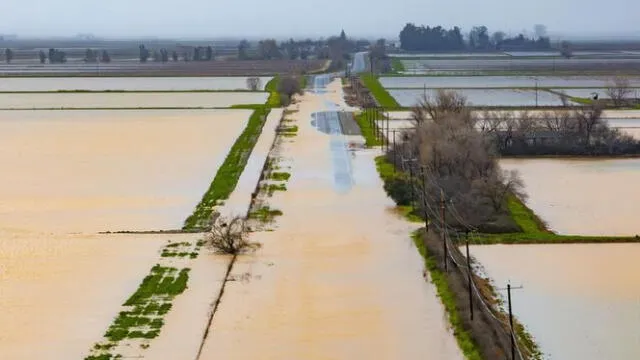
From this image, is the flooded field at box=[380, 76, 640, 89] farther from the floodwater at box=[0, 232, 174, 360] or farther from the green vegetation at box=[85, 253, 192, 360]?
the green vegetation at box=[85, 253, 192, 360]

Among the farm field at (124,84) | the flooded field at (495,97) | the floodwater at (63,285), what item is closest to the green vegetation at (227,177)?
the floodwater at (63,285)

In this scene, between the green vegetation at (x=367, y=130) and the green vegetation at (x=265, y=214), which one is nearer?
the green vegetation at (x=265, y=214)

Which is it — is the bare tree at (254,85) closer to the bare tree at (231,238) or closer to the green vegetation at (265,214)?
the green vegetation at (265,214)

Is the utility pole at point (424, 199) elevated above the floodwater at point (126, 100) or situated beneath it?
situated beneath

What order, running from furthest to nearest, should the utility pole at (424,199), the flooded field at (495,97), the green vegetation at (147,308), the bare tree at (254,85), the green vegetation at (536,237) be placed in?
the bare tree at (254,85) → the flooded field at (495,97) → the utility pole at (424,199) → the green vegetation at (536,237) → the green vegetation at (147,308)

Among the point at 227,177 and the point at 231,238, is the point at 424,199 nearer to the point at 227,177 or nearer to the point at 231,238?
the point at 231,238

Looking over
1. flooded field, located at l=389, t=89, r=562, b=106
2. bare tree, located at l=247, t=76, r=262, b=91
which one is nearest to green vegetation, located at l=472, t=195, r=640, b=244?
flooded field, located at l=389, t=89, r=562, b=106

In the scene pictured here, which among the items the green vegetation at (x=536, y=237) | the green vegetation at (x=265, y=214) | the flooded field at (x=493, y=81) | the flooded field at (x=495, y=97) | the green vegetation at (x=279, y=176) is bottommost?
the green vegetation at (x=536, y=237)

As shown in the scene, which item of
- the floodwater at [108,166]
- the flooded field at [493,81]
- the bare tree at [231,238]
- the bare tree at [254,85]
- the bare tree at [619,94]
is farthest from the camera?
the flooded field at [493,81]
